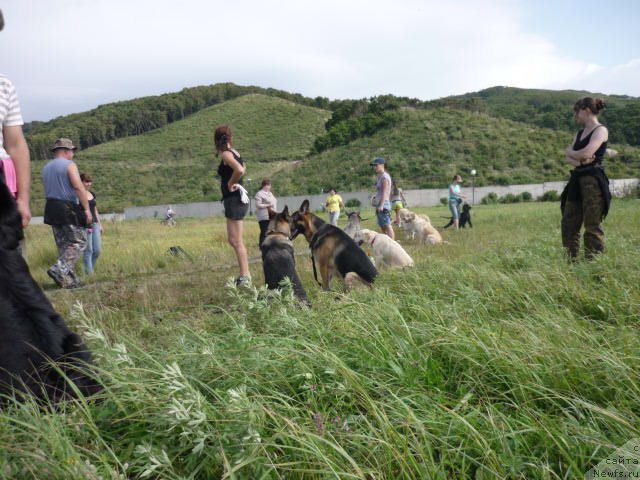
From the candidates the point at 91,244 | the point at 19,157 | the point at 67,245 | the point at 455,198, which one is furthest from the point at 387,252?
the point at 455,198

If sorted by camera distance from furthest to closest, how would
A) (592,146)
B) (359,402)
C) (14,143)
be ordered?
(592,146)
(14,143)
(359,402)

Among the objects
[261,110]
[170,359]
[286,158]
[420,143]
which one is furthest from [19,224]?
[261,110]

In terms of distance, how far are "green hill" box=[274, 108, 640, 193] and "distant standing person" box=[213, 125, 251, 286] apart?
3341 centimetres

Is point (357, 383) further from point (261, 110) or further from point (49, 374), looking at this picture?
point (261, 110)

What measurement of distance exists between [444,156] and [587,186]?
39.6 m

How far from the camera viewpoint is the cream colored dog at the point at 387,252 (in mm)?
6965

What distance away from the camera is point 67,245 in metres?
6.18

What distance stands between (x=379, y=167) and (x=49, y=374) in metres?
7.89

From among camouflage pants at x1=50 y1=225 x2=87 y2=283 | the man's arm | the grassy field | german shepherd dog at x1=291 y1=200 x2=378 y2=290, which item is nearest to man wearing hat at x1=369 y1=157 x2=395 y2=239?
german shepherd dog at x1=291 y1=200 x2=378 y2=290

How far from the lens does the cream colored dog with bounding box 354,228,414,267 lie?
22.9ft

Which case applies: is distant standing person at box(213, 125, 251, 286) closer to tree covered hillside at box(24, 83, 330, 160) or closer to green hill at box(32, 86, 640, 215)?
green hill at box(32, 86, 640, 215)

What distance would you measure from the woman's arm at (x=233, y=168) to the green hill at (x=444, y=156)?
110 ft

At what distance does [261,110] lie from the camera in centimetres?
8525

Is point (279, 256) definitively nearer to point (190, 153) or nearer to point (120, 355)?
point (120, 355)
